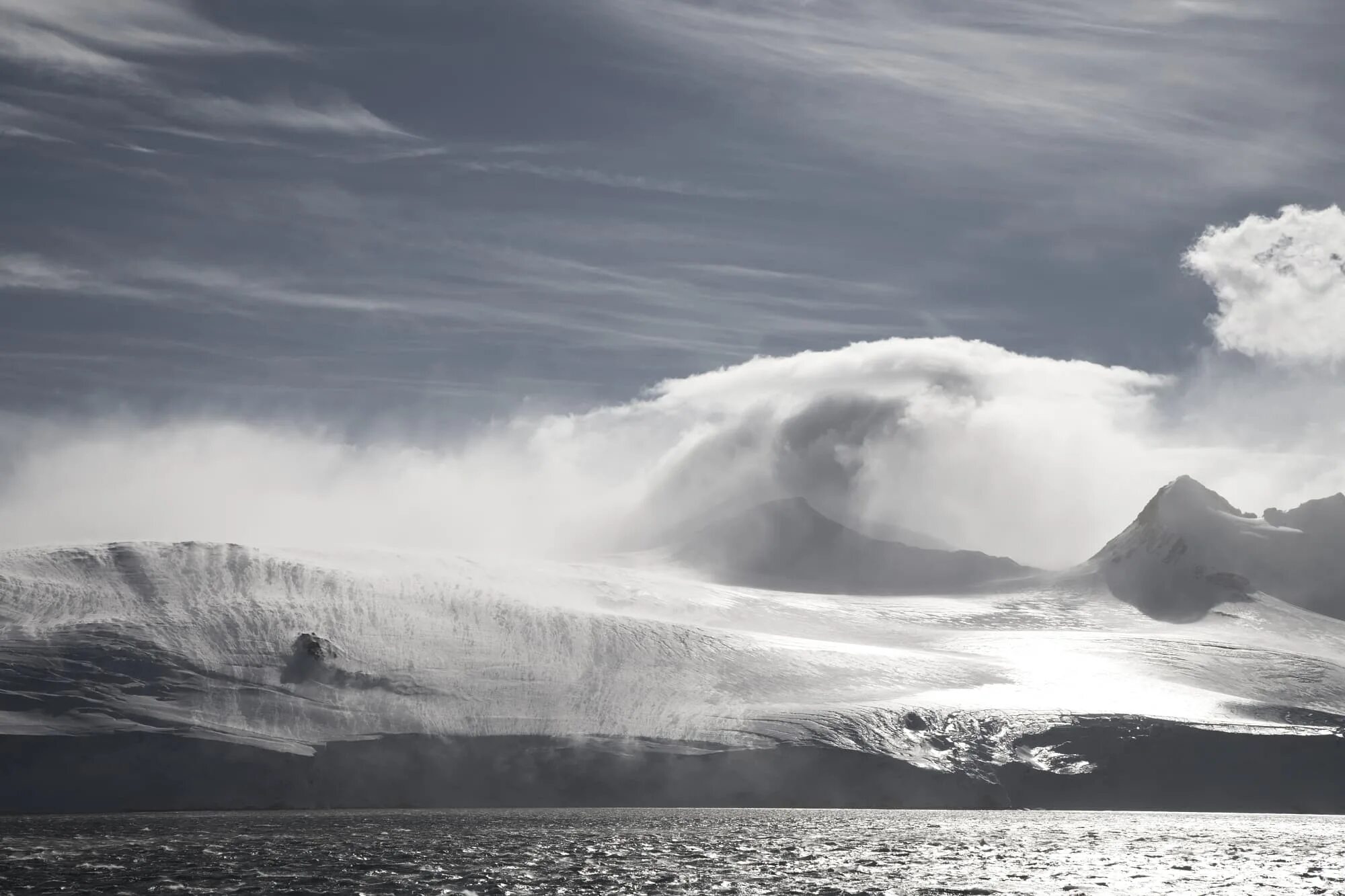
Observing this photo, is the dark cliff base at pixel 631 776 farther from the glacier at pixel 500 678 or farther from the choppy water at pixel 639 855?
the choppy water at pixel 639 855

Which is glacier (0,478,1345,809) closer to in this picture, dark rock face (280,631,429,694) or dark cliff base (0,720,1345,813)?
dark rock face (280,631,429,694)

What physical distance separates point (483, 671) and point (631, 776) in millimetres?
26529

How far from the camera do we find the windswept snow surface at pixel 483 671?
124 m

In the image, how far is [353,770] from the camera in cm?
11762

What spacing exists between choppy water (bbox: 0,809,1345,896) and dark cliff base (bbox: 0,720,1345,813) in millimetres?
9806

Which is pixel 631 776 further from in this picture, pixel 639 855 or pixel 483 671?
pixel 639 855

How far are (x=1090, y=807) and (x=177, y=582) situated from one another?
10277 cm

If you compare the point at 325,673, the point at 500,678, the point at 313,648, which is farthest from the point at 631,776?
the point at 313,648

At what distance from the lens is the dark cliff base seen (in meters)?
109

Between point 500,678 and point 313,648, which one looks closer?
point 313,648

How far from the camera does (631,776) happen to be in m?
124

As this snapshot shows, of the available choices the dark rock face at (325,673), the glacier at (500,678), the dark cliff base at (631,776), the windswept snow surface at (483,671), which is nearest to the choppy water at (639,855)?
the dark cliff base at (631,776)

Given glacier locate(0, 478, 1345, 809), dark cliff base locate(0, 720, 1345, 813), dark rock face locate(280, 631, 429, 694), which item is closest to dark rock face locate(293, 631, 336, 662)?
dark rock face locate(280, 631, 429, 694)

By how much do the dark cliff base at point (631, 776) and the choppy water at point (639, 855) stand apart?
32.2 feet
